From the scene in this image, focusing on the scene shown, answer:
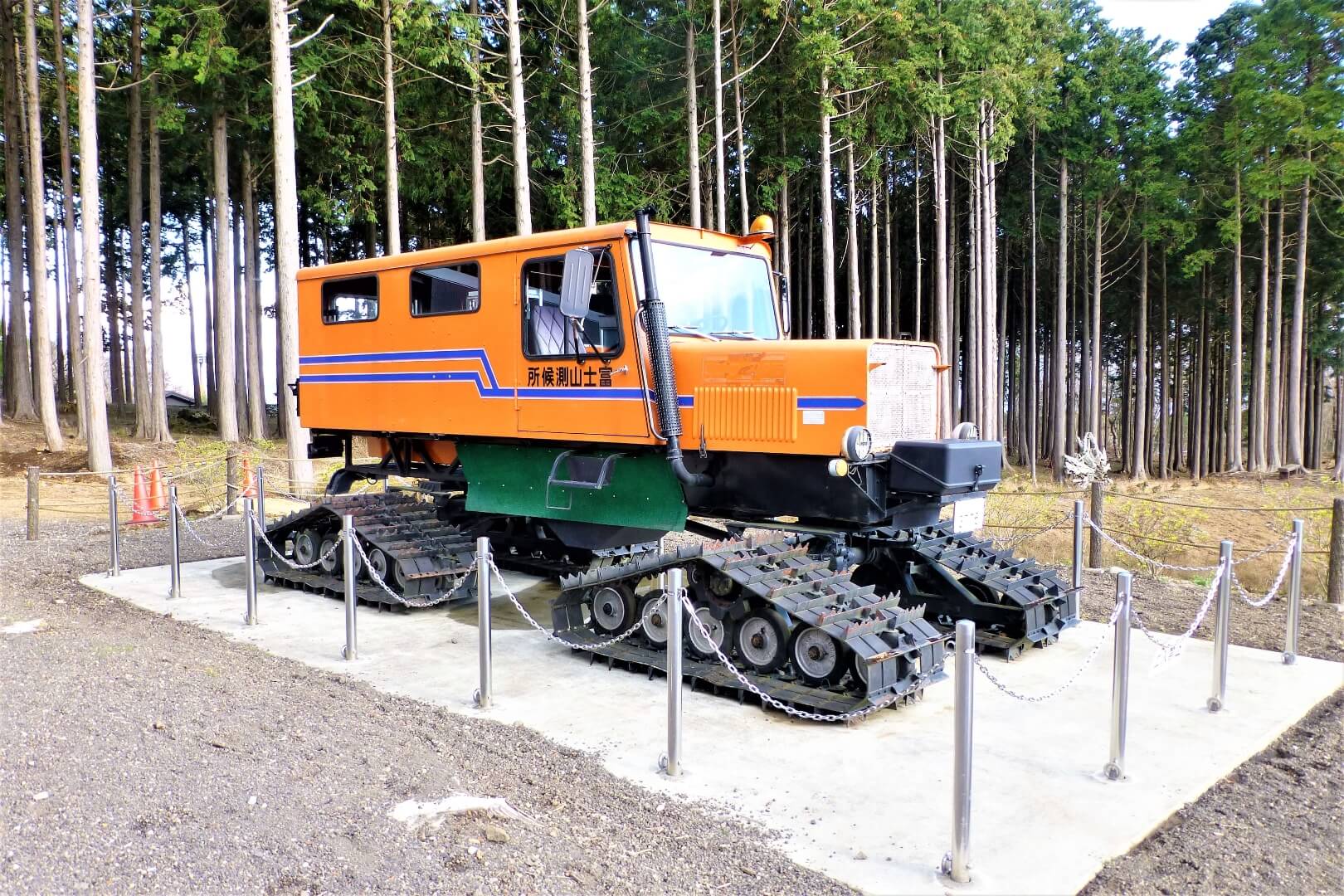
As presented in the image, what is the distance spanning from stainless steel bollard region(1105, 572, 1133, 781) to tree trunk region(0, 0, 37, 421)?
2640 centimetres

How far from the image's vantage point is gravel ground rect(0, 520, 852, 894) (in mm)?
3359

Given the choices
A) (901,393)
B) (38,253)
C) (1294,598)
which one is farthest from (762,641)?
(38,253)

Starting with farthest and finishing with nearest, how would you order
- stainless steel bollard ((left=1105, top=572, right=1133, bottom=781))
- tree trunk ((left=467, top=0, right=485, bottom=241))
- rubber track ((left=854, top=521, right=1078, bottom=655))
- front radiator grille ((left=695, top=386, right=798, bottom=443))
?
tree trunk ((left=467, top=0, right=485, bottom=241)) → rubber track ((left=854, top=521, right=1078, bottom=655)) → front radiator grille ((left=695, top=386, right=798, bottom=443)) → stainless steel bollard ((left=1105, top=572, right=1133, bottom=781))

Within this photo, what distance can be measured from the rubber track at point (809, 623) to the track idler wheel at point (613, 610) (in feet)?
0.45

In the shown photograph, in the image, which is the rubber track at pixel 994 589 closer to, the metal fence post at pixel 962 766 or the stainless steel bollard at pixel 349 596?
the metal fence post at pixel 962 766

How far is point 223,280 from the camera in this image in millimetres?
21078

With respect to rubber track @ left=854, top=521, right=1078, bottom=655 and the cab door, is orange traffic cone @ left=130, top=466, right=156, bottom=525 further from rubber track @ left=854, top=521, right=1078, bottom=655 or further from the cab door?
rubber track @ left=854, top=521, right=1078, bottom=655

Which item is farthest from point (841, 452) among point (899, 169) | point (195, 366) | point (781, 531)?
point (195, 366)

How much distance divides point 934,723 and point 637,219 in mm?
3742

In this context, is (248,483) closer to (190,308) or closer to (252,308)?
(252,308)

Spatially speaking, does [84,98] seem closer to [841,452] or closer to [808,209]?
[841,452]

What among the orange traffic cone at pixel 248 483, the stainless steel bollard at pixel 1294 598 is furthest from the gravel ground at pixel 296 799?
the orange traffic cone at pixel 248 483

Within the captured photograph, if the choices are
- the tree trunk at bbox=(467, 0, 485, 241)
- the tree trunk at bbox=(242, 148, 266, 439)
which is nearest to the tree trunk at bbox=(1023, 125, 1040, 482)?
the tree trunk at bbox=(467, 0, 485, 241)

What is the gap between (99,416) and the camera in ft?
54.2
